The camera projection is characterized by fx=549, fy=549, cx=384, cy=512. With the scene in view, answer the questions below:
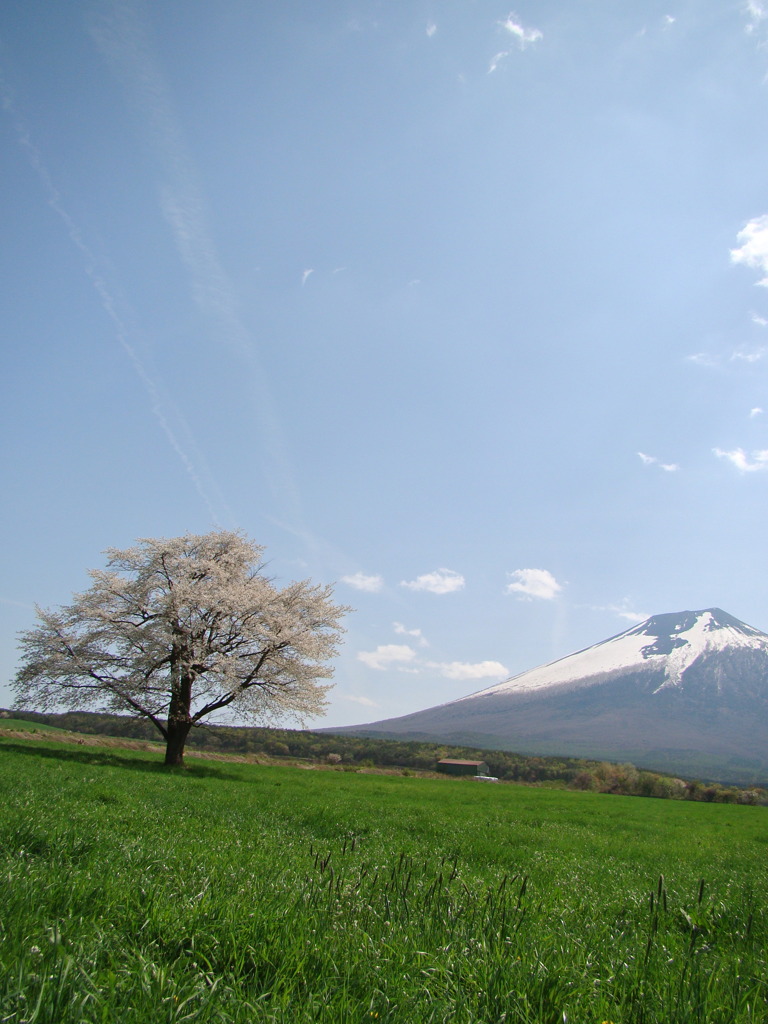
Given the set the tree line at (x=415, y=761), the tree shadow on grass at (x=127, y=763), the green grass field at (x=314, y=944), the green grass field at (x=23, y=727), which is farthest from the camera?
the tree line at (x=415, y=761)

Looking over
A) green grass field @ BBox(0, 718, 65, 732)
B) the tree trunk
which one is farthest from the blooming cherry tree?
green grass field @ BBox(0, 718, 65, 732)

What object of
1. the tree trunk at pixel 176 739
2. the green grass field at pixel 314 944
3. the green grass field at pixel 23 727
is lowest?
the green grass field at pixel 23 727

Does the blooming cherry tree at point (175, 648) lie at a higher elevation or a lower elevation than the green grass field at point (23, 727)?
higher

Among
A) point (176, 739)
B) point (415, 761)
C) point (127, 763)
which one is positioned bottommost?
point (415, 761)

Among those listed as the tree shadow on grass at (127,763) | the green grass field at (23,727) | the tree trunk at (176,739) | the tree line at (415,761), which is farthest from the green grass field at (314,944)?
the tree line at (415,761)

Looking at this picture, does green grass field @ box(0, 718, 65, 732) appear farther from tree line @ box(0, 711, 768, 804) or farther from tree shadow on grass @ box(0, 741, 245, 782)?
tree shadow on grass @ box(0, 741, 245, 782)

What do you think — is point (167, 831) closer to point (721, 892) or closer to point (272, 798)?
Result: point (721, 892)

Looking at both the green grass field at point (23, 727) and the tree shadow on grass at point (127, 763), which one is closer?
the tree shadow on grass at point (127, 763)

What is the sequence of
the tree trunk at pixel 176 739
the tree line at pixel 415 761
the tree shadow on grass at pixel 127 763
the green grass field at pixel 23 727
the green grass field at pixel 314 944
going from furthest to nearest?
1. the tree line at pixel 415 761
2. the green grass field at pixel 23 727
3. the tree trunk at pixel 176 739
4. the tree shadow on grass at pixel 127 763
5. the green grass field at pixel 314 944

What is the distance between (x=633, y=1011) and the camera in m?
3.04

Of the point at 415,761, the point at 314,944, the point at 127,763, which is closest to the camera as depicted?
the point at 314,944

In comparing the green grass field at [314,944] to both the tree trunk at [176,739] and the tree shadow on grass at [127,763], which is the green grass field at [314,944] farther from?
the tree trunk at [176,739]

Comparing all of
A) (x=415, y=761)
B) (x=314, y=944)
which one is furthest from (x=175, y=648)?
(x=415, y=761)

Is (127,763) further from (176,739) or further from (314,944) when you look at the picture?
(314,944)
